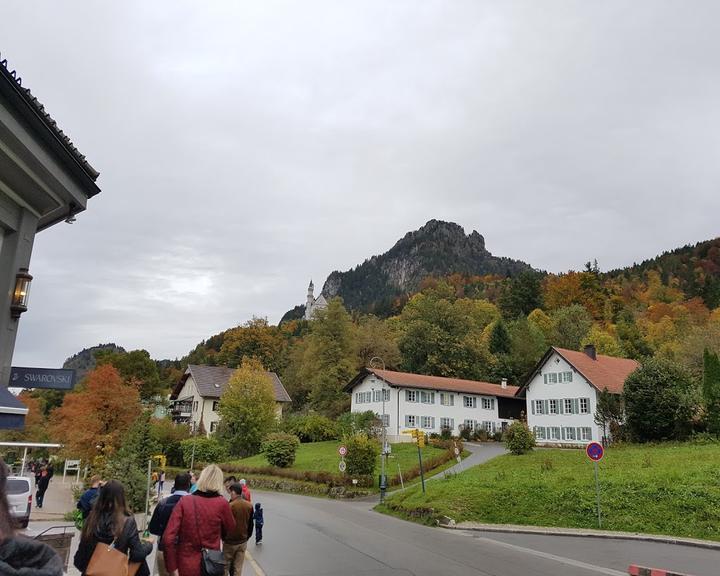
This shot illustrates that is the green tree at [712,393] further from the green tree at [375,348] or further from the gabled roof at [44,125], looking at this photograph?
the green tree at [375,348]

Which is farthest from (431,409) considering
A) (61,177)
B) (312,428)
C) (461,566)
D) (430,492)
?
(61,177)

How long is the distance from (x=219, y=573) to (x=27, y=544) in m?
3.38

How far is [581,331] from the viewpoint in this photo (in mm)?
75250

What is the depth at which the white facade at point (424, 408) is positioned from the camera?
50812 mm

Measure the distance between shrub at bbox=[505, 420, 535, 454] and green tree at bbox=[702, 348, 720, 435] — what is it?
417 inches

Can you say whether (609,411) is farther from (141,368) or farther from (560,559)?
(141,368)

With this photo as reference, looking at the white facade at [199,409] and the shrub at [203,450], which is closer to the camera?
the shrub at [203,450]

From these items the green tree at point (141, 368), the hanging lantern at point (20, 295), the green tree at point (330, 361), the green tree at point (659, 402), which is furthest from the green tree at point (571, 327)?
the hanging lantern at point (20, 295)

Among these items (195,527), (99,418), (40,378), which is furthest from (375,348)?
(195,527)

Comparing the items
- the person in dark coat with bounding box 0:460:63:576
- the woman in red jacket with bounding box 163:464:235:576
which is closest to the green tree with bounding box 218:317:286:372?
the woman in red jacket with bounding box 163:464:235:576

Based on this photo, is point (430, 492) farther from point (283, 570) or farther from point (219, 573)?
point (219, 573)

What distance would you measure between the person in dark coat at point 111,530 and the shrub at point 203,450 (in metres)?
45.4

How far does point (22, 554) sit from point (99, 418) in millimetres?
40201

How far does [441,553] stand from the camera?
13852 mm
